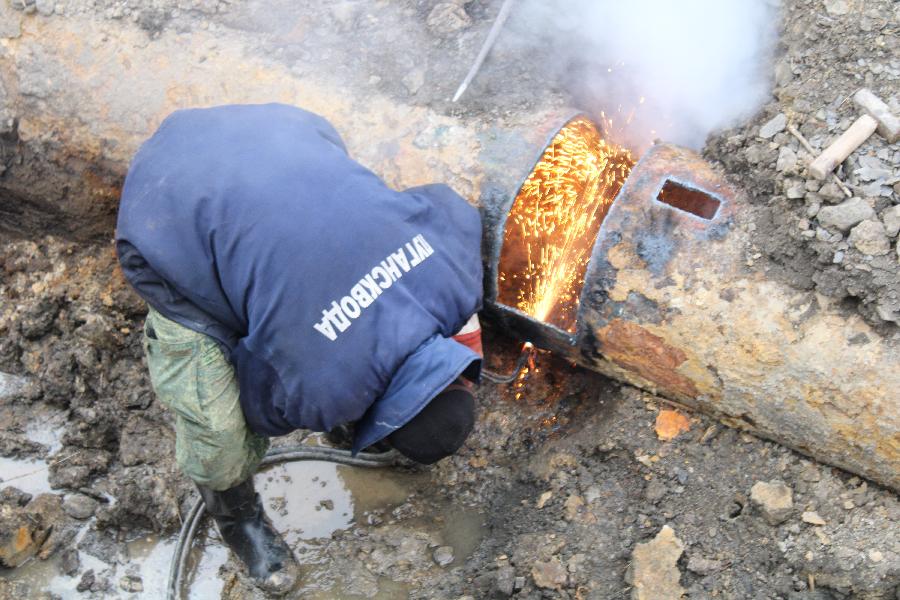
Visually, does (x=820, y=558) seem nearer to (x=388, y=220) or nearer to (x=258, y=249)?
(x=388, y=220)

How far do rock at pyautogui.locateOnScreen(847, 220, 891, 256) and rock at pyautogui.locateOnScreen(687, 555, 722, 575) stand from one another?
1096mm

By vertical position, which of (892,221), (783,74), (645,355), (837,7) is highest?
(837,7)

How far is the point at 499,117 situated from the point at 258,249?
1.22m

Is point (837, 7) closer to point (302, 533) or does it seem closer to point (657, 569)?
point (657, 569)

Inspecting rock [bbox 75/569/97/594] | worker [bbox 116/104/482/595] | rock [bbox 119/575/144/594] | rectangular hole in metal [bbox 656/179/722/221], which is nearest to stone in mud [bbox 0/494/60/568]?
rock [bbox 75/569/97/594]

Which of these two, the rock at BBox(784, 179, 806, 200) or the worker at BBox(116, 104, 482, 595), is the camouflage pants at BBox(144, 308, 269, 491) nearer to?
the worker at BBox(116, 104, 482, 595)

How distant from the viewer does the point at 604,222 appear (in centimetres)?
311

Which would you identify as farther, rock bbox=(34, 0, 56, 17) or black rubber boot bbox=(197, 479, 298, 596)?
rock bbox=(34, 0, 56, 17)

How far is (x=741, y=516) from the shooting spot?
10.2ft

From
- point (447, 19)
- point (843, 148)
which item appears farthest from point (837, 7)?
point (447, 19)

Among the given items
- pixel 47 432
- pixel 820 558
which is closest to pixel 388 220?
pixel 820 558

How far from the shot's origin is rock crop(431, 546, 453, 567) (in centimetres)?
341

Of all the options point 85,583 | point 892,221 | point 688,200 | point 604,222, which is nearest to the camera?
point 892,221

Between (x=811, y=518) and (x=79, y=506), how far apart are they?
265 cm
